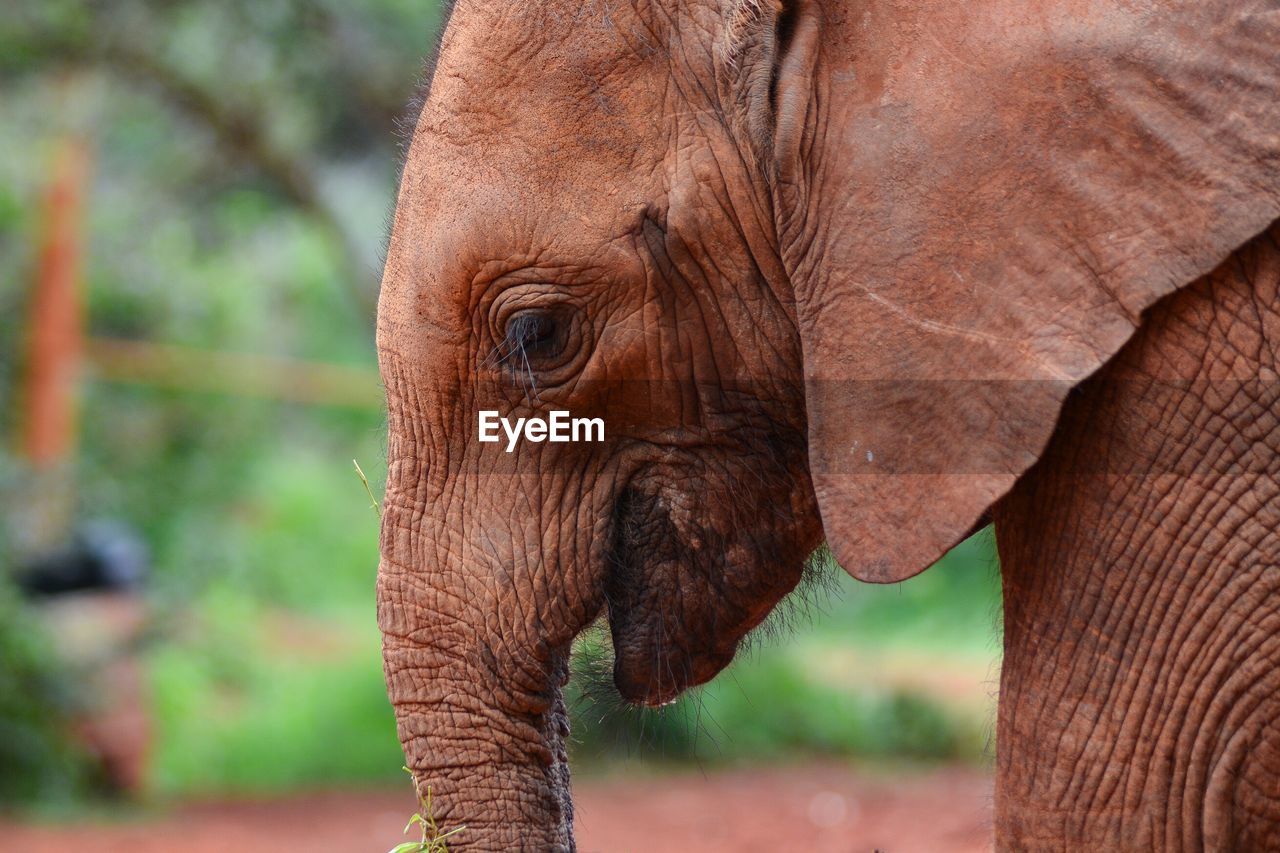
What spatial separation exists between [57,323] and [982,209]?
918cm

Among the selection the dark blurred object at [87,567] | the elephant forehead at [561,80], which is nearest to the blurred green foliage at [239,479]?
the dark blurred object at [87,567]

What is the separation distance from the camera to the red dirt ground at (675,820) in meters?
8.21

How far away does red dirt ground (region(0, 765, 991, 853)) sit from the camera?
8.21 metres

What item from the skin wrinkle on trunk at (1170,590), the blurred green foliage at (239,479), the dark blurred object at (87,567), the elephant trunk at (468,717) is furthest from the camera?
the blurred green foliage at (239,479)

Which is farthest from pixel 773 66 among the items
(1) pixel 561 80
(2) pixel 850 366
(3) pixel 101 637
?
(3) pixel 101 637

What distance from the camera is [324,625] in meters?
12.7

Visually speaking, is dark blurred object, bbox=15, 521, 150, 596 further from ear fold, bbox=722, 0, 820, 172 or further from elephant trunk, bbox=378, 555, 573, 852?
ear fold, bbox=722, 0, 820, 172

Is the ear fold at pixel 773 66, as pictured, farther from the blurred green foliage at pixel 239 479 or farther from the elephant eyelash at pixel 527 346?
the blurred green foliage at pixel 239 479

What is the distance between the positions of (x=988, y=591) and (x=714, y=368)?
9.25m

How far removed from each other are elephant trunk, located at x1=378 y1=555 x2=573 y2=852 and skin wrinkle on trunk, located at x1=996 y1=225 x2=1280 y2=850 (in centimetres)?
91

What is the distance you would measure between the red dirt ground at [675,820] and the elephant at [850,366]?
15.6 ft

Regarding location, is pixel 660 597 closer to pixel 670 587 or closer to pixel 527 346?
pixel 670 587

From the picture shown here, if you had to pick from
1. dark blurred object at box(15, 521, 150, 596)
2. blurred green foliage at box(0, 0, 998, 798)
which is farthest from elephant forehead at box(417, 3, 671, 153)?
dark blurred object at box(15, 521, 150, 596)

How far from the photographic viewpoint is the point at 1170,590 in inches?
97.7
